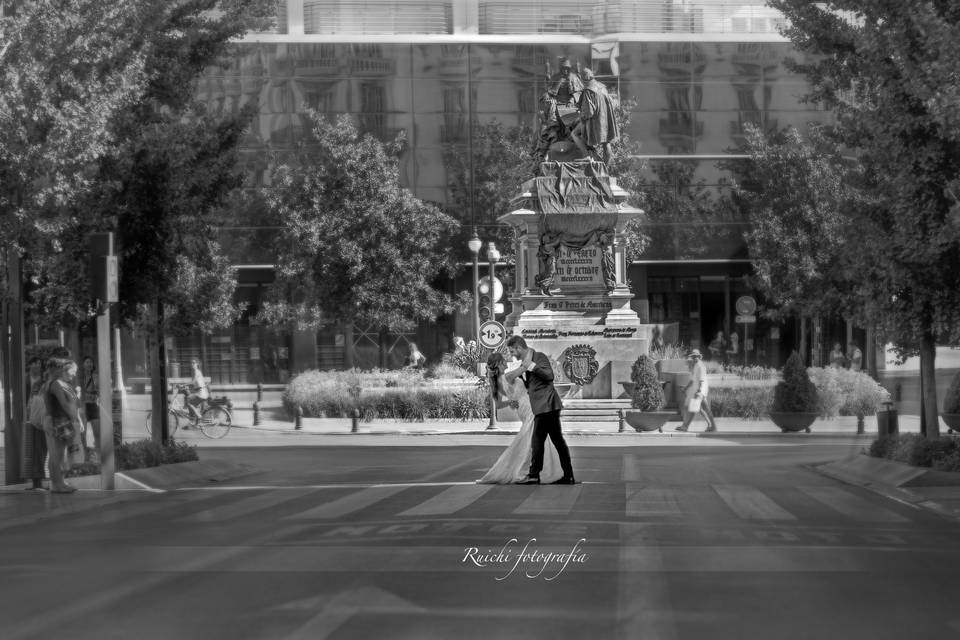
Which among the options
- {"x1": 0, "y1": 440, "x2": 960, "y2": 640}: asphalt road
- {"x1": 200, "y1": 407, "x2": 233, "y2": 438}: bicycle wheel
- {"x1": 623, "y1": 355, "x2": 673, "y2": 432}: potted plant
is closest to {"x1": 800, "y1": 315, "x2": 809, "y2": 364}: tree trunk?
{"x1": 623, "y1": 355, "x2": 673, "y2": 432}: potted plant

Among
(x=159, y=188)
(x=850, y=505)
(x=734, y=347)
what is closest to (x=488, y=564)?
(x=850, y=505)

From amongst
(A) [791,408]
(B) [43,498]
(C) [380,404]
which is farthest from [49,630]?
(C) [380,404]

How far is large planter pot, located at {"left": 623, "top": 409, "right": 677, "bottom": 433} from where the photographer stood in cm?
2788

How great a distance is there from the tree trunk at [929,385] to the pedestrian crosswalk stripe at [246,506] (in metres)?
7.74

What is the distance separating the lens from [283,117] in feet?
172

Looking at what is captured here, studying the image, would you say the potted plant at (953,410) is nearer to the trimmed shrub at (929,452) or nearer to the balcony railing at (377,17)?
the trimmed shrub at (929,452)

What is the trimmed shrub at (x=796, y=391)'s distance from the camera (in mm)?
28375

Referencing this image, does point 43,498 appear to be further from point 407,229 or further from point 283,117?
point 283,117

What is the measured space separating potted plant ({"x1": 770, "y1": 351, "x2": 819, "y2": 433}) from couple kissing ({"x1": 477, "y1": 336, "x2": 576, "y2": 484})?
13.4m

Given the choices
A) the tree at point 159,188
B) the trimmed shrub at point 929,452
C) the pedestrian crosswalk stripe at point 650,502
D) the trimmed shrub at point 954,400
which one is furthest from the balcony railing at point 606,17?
the pedestrian crosswalk stripe at point 650,502

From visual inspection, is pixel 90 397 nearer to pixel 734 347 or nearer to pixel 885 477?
pixel 885 477

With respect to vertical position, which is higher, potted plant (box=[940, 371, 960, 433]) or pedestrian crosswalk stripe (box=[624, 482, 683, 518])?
potted plant (box=[940, 371, 960, 433])

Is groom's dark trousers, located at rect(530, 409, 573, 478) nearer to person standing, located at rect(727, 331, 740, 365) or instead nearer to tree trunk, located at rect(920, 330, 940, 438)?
tree trunk, located at rect(920, 330, 940, 438)

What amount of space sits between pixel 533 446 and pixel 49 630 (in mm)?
8654
